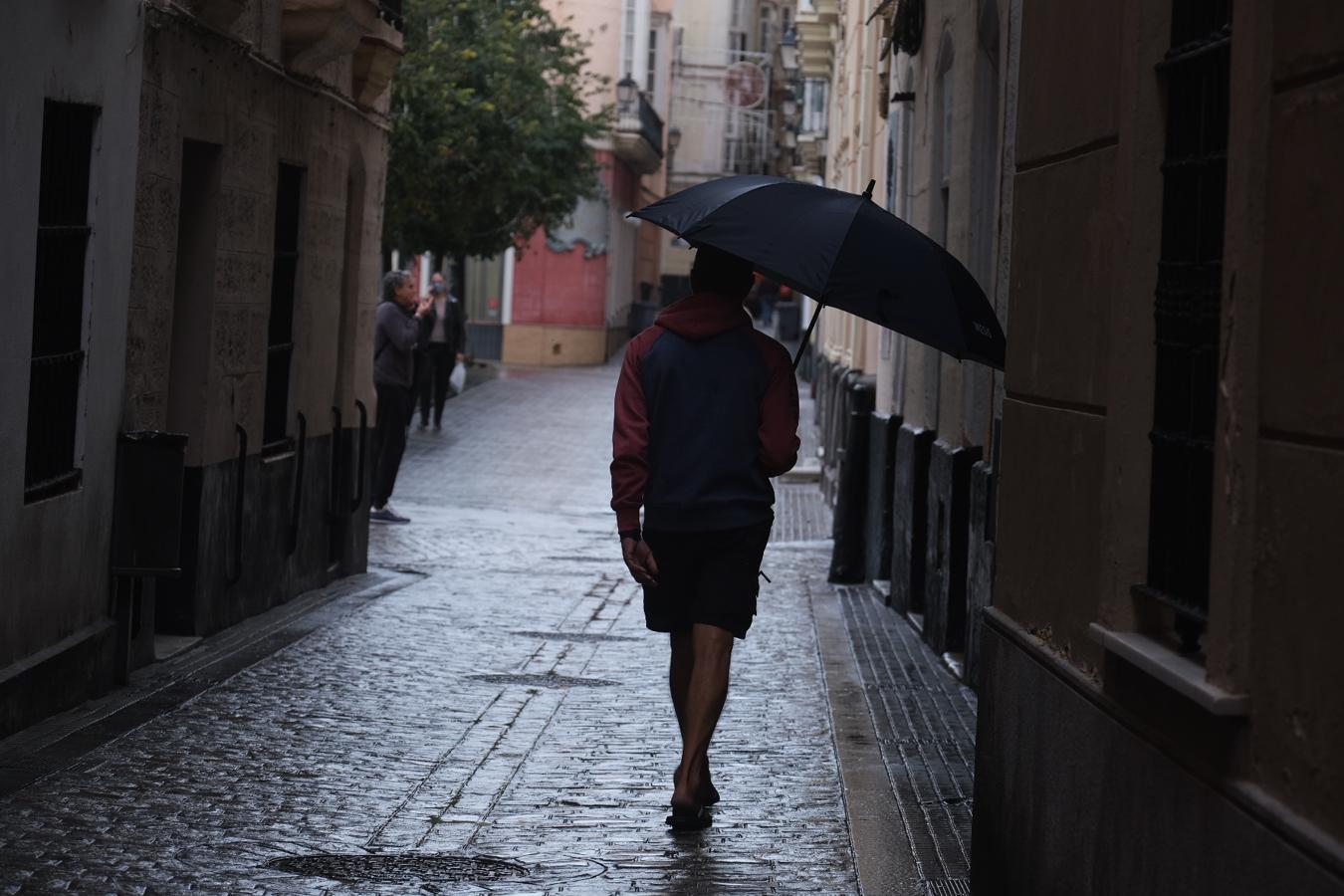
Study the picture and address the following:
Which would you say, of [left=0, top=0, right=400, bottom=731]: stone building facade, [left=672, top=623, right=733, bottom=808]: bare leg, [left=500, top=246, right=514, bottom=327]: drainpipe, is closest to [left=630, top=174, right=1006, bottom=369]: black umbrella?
[left=672, top=623, right=733, bottom=808]: bare leg

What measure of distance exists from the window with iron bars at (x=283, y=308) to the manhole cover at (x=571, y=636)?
6.01ft

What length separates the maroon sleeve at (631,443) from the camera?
6.86 metres

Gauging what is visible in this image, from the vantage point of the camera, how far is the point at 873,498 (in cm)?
1480

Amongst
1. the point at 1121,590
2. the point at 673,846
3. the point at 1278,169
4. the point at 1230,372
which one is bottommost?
the point at 673,846

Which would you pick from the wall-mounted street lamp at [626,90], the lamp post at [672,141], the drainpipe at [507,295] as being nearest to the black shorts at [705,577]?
the drainpipe at [507,295]

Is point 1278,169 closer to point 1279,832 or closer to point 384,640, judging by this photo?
point 1279,832

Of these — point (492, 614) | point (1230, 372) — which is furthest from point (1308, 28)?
point (492, 614)

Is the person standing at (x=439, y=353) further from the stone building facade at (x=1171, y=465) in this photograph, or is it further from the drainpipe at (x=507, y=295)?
the stone building facade at (x=1171, y=465)

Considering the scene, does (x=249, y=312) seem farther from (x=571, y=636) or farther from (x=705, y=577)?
(x=705, y=577)

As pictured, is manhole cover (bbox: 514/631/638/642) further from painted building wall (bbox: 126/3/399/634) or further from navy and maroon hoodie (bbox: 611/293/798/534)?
navy and maroon hoodie (bbox: 611/293/798/534)

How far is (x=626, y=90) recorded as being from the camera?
50.9m

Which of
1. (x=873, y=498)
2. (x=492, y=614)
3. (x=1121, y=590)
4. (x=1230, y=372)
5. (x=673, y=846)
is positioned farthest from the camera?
(x=873, y=498)

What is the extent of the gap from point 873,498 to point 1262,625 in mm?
10968

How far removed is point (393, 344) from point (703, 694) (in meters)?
12.0
